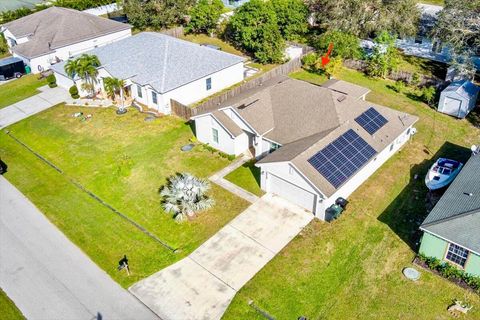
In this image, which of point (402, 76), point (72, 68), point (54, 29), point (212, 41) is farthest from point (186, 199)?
point (54, 29)

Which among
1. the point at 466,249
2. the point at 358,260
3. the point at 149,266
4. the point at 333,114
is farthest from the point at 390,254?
the point at 149,266

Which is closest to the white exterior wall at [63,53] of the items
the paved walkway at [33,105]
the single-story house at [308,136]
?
the paved walkway at [33,105]

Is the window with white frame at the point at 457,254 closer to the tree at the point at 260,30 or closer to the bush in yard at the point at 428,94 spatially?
the bush in yard at the point at 428,94

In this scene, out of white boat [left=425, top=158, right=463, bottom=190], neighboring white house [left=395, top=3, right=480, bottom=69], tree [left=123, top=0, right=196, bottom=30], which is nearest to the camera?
white boat [left=425, top=158, right=463, bottom=190]

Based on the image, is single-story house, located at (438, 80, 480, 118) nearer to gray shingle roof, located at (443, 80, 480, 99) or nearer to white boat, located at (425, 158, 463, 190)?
gray shingle roof, located at (443, 80, 480, 99)

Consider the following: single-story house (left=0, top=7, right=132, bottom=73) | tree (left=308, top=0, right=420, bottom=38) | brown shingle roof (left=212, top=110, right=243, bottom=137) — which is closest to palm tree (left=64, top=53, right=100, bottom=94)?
single-story house (left=0, top=7, right=132, bottom=73)

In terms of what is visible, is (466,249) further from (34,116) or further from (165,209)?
(34,116)

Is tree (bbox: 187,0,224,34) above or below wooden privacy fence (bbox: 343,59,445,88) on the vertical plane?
above
